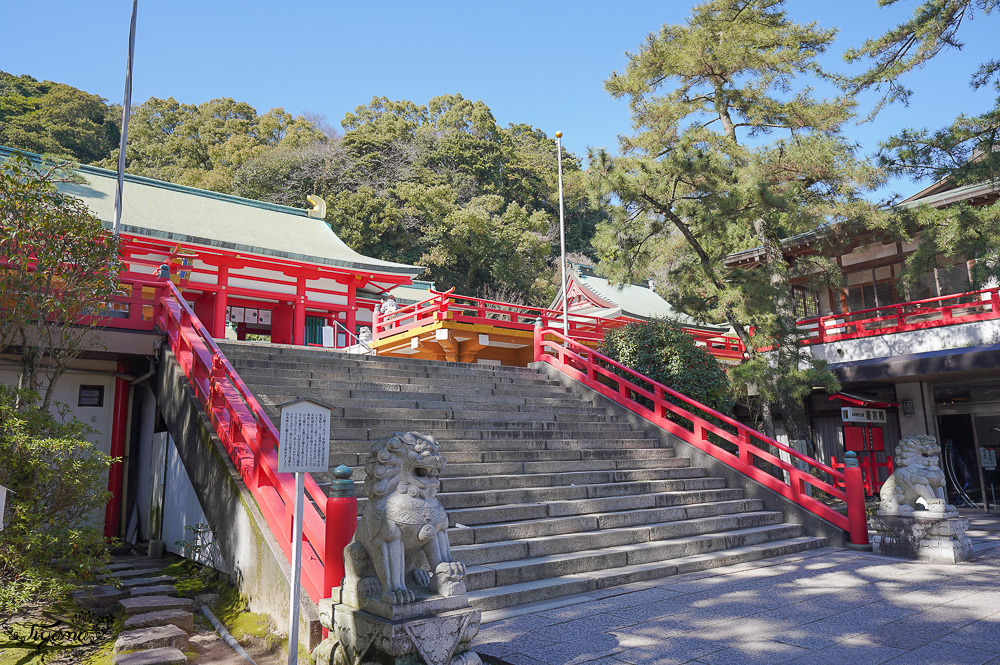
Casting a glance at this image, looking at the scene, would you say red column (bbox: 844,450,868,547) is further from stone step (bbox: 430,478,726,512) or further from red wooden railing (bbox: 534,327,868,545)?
stone step (bbox: 430,478,726,512)

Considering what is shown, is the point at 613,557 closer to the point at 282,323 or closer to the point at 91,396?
the point at 91,396

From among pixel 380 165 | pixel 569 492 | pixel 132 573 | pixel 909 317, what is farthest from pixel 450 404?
pixel 380 165

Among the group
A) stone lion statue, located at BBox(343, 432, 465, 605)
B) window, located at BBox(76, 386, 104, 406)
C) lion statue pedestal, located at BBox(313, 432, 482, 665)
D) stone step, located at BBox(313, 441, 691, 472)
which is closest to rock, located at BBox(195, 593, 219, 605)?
stone step, located at BBox(313, 441, 691, 472)

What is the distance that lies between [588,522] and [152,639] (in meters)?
4.15

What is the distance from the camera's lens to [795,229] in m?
11.2

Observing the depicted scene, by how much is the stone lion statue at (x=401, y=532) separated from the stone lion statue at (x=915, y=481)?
584cm

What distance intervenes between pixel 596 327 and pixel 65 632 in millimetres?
14369

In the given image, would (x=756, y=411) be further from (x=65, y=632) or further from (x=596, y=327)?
(x=65, y=632)

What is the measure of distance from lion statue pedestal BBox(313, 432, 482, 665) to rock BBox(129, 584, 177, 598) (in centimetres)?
266

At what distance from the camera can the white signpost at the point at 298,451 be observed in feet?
13.1

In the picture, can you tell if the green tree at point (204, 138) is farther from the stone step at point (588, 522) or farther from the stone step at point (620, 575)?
the stone step at point (620, 575)

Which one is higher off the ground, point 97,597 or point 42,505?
point 42,505

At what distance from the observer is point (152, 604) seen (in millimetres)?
5207

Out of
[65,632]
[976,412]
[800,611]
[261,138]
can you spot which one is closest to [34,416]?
[65,632]
